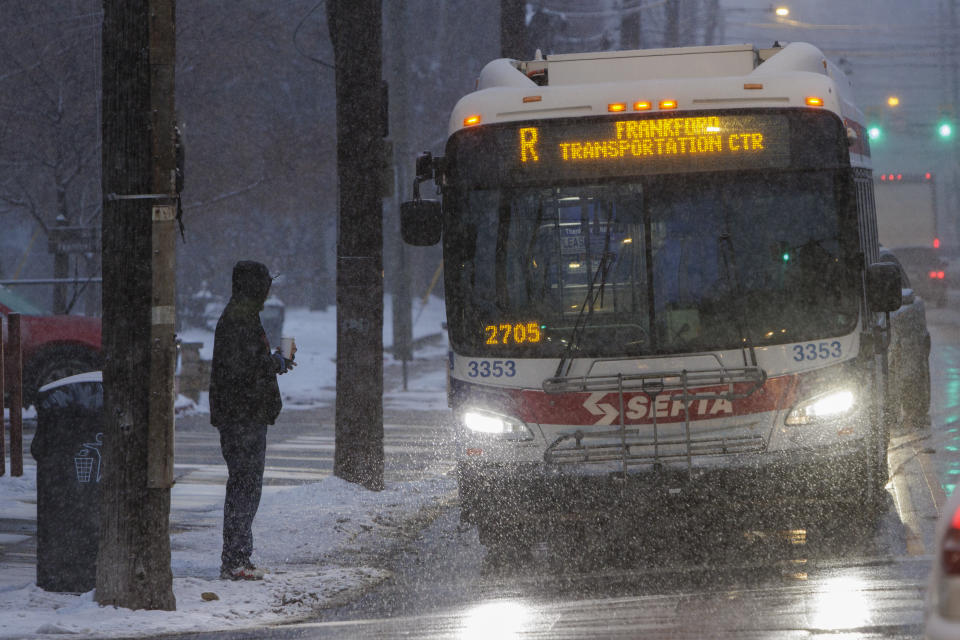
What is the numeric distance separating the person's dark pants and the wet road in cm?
86

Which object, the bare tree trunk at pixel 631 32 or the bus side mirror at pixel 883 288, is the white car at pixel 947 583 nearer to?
the bus side mirror at pixel 883 288

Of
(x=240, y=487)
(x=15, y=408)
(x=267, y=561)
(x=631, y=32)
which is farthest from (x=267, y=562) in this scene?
(x=631, y=32)

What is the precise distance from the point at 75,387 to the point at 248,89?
2218cm

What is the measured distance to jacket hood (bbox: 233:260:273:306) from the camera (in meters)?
8.02

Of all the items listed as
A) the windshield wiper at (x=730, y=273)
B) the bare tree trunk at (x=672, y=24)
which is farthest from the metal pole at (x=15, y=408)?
the bare tree trunk at (x=672, y=24)

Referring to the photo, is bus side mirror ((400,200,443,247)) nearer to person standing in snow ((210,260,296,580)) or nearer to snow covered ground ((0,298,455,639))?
person standing in snow ((210,260,296,580))

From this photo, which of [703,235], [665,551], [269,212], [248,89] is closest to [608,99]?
[703,235]

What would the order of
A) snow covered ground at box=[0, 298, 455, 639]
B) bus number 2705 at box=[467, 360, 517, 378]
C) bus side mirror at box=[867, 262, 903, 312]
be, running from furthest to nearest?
1. bus side mirror at box=[867, 262, 903, 312]
2. bus number 2705 at box=[467, 360, 517, 378]
3. snow covered ground at box=[0, 298, 455, 639]

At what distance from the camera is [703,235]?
8578 mm

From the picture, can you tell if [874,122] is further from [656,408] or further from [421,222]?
[656,408]

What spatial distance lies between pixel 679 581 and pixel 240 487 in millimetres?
2679

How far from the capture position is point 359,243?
1116 centimetres

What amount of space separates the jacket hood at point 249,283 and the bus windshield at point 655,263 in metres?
1.31

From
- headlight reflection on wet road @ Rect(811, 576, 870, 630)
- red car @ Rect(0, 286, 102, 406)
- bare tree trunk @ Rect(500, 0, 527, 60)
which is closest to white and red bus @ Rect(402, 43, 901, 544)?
headlight reflection on wet road @ Rect(811, 576, 870, 630)
